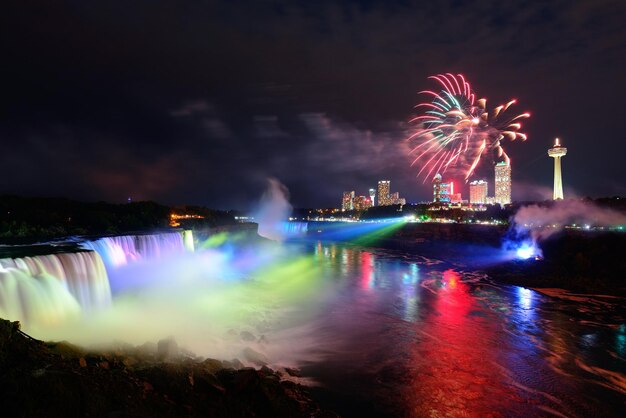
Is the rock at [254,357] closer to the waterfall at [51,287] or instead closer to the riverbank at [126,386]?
the riverbank at [126,386]

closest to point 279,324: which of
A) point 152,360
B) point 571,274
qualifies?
point 152,360

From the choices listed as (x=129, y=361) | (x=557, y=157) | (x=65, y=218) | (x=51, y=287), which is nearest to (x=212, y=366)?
(x=129, y=361)

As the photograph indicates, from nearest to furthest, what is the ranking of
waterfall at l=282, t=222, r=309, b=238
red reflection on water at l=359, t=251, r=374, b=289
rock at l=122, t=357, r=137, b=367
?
rock at l=122, t=357, r=137, b=367 < red reflection on water at l=359, t=251, r=374, b=289 < waterfall at l=282, t=222, r=309, b=238

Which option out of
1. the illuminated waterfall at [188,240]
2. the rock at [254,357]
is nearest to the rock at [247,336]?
the rock at [254,357]

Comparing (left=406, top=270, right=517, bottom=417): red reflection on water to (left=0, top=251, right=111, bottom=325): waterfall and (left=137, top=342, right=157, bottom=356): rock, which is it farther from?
(left=0, top=251, right=111, bottom=325): waterfall

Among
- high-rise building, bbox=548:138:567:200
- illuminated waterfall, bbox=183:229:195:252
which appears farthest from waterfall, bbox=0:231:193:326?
high-rise building, bbox=548:138:567:200

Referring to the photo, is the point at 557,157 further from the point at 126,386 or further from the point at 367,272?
the point at 126,386
